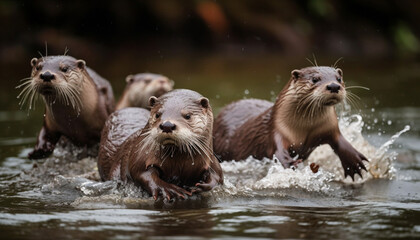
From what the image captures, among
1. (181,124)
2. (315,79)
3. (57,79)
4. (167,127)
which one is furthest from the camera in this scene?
(57,79)

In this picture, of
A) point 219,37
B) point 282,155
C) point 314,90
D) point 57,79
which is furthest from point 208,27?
point 314,90

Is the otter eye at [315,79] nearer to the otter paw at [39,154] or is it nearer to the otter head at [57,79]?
the otter head at [57,79]

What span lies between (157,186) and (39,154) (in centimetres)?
174

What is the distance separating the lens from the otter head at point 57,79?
4402 millimetres

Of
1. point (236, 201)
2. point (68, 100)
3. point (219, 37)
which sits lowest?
point (236, 201)

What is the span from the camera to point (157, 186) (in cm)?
343

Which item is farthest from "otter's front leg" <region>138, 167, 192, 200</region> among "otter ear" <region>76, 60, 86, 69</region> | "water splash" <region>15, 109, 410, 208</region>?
"otter ear" <region>76, 60, 86, 69</region>

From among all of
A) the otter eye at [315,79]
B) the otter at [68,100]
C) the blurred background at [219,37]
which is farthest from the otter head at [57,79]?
the blurred background at [219,37]

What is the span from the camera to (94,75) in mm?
5211

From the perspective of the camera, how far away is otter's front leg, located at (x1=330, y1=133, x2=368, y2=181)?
4352 millimetres

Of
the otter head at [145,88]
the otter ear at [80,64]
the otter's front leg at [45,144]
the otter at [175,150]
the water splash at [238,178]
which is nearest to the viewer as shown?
the otter at [175,150]

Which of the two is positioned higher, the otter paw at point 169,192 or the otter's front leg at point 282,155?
the otter's front leg at point 282,155

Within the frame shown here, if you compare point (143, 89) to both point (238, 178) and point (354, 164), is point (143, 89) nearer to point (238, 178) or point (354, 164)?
point (238, 178)

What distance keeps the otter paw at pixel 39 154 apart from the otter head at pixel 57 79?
0.41 m
